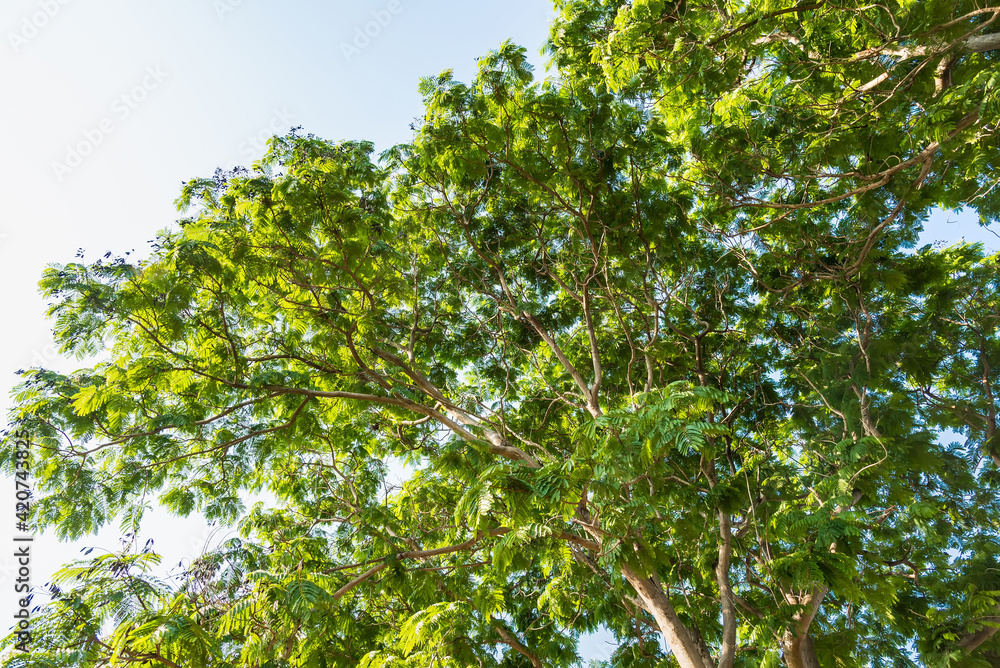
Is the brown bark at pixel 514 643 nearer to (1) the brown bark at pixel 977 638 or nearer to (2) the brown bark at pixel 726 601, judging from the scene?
(2) the brown bark at pixel 726 601

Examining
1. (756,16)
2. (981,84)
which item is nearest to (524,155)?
(756,16)

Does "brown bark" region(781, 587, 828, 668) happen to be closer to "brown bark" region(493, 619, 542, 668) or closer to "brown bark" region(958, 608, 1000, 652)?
"brown bark" region(958, 608, 1000, 652)

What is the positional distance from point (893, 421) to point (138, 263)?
7.91 m

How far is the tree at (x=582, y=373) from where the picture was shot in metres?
4.33

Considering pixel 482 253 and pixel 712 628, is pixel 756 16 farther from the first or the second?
pixel 712 628

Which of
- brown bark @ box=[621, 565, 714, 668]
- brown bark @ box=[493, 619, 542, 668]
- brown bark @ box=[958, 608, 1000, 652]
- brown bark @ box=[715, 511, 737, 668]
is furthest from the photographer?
brown bark @ box=[493, 619, 542, 668]

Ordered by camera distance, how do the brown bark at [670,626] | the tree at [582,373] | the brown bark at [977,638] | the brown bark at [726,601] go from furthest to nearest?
the brown bark at [977,638] < the brown bark at [726,601] < the brown bark at [670,626] < the tree at [582,373]

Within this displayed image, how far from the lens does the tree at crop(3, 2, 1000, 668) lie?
4.33m

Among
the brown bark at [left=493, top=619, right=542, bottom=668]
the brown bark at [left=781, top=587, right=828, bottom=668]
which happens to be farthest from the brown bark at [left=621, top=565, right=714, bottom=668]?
the brown bark at [left=493, top=619, right=542, bottom=668]

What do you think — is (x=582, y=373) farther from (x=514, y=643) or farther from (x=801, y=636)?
(x=801, y=636)

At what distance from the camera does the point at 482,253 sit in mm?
7277

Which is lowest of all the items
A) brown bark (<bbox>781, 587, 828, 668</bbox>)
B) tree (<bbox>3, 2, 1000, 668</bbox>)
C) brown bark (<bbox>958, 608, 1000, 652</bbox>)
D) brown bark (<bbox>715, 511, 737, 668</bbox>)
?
brown bark (<bbox>958, 608, 1000, 652</bbox>)

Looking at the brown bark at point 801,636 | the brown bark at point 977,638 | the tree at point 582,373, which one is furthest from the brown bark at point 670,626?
Answer: the brown bark at point 977,638

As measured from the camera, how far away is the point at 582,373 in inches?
311
